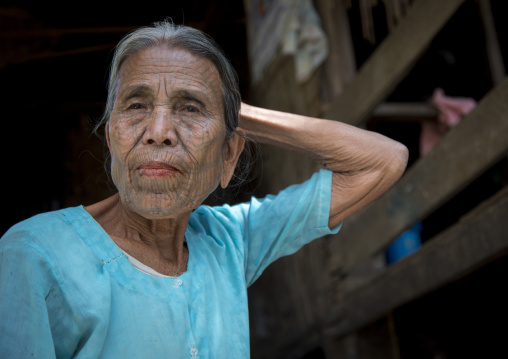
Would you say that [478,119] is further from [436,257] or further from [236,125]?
[236,125]

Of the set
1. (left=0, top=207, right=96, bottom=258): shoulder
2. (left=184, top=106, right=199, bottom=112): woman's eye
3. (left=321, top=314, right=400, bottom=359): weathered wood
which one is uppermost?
(left=184, top=106, right=199, bottom=112): woman's eye

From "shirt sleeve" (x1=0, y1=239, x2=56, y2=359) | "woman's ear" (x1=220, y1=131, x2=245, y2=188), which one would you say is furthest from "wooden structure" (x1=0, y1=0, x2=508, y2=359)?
"shirt sleeve" (x1=0, y1=239, x2=56, y2=359)

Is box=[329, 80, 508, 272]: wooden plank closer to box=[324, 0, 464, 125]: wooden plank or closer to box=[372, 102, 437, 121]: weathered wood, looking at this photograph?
box=[324, 0, 464, 125]: wooden plank

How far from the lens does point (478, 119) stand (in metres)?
2.92

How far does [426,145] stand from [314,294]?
1478 millimetres

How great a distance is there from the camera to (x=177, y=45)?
1816 mm

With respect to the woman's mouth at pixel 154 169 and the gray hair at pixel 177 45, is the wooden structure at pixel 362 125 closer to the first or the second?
the gray hair at pixel 177 45

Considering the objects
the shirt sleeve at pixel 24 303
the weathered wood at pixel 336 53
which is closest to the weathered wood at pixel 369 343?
the weathered wood at pixel 336 53

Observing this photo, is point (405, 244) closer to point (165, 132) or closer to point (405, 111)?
point (405, 111)

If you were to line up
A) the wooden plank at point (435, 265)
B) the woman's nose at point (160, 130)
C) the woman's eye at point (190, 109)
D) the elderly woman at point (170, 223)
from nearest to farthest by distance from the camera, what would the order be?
1. the elderly woman at point (170, 223)
2. the woman's nose at point (160, 130)
3. the woman's eye at point (190, 109)
4. the wooden plank at point (435, 265)

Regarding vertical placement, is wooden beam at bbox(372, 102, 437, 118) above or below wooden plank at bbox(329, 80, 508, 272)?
above

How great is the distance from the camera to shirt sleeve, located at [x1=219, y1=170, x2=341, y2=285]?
1979 millimetres

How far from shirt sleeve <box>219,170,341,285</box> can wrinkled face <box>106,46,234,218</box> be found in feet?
0.89

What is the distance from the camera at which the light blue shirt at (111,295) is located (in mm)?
1359
